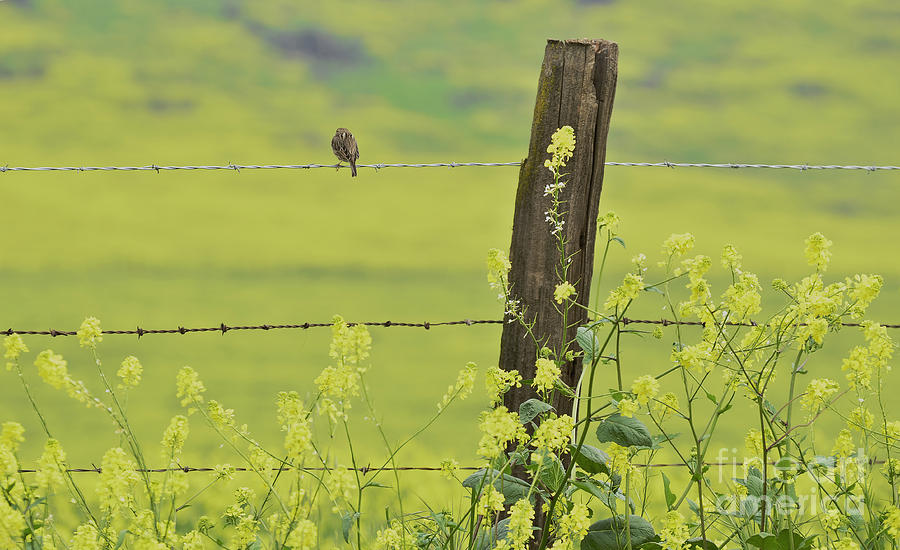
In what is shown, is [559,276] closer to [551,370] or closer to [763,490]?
[551,370]

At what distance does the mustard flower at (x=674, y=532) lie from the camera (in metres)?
2.07

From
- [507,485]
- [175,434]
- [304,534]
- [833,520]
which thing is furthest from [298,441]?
[833,520]

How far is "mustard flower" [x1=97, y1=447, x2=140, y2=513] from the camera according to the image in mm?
1805

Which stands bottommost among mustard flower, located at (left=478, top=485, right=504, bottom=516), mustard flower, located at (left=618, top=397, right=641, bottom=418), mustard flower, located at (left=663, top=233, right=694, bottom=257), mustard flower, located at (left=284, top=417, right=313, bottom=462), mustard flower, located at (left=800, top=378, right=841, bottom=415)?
mustard flower, located at (left=478, top=485, right=504, bottom=516)

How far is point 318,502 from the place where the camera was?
77.2 inches

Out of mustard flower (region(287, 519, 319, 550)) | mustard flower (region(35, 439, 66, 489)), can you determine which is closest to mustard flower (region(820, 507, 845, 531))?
mustard flower (region(287, 519, 319, 550))

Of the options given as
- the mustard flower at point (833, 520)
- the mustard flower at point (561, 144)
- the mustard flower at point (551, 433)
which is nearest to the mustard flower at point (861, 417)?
the mustard flower at point (833, 520)

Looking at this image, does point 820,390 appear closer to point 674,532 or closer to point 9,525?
point 674,532

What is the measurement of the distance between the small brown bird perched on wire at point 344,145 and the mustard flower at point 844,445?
268 cm

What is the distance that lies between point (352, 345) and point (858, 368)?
4.33 ft

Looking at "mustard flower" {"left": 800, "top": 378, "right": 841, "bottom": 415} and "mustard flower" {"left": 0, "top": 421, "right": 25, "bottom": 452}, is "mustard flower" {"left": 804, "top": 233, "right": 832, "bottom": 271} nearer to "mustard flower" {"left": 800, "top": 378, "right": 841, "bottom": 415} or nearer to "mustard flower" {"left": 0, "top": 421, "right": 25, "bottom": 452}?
"mustard flower" {"left": 800, "top": 378, "right": 841, "bottom": 415}

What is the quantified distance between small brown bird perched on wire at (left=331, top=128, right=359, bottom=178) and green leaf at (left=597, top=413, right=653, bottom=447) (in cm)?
256

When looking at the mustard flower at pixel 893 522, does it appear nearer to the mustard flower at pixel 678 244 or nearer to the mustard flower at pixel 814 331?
the mustard flower at pixel 814 331

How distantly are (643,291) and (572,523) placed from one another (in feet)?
1.95
